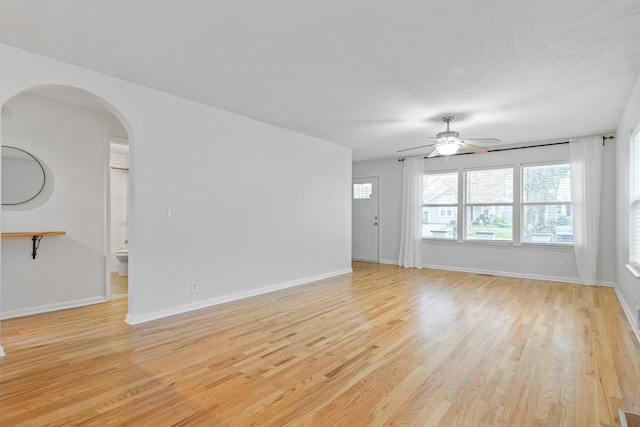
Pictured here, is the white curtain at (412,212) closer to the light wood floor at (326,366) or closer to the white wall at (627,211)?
the light wood floor at (326,366)

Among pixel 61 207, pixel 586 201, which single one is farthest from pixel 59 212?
pixel 586 201

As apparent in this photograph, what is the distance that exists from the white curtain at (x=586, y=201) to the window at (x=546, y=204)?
7.7 inches

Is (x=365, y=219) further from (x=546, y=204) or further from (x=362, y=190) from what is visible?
(x=546, y=204)

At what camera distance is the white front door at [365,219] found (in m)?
8.04

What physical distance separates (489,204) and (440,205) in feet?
3.16

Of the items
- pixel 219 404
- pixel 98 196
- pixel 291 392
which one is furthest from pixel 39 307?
pixel 291 392

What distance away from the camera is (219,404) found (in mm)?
1992

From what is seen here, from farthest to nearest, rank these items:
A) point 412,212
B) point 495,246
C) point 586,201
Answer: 1. point 412,212
2. point 495,246
3. point 586,201

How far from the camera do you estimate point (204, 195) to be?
4.07 metres

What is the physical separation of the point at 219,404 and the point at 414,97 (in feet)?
11.3

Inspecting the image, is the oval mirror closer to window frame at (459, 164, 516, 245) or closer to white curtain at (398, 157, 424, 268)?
white curtain at (398, 157, 424, 268)

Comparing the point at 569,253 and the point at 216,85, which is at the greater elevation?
the point at 216,85

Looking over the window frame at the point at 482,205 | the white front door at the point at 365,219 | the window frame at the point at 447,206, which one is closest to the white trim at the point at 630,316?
the window frame at the point at 482,205

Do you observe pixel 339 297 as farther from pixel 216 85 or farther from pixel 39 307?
pixel 39 307
